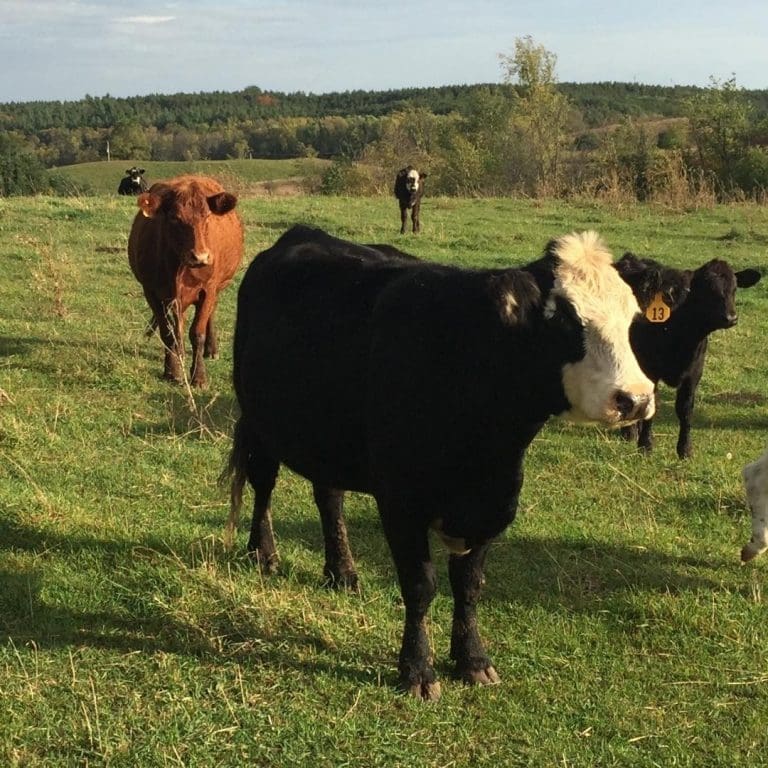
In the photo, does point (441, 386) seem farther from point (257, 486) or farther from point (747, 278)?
point (747, 278)

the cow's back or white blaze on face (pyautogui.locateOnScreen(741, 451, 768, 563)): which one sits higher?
the cow's back

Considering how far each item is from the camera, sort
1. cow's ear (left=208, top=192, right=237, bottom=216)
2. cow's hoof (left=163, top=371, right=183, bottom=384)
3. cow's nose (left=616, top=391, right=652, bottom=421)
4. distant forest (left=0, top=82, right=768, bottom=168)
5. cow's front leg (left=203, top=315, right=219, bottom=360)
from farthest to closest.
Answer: distant forest (left=0, top=82, right=768, bottom=168), cow's front leg (left=203, top=315, right=219, bottom=360), cow's ear (left=208, top=192, right=237, bottom=216), cow's hoof (left=163, top=371, right=183, bottom=384), cow's nose (left=616, top=391, right=652, bottom=421)

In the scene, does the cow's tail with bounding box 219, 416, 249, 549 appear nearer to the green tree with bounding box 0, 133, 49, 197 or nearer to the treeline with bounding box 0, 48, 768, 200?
the treeline with bounding box 0, 48, 768, 200

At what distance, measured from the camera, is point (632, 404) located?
124 inches

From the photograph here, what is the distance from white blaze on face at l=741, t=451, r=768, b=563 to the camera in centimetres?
493

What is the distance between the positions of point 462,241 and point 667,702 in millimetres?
14441

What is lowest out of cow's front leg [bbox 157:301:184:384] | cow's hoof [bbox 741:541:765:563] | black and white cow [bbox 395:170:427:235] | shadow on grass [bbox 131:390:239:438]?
cow's hoof [bbox 741:541:765:563]

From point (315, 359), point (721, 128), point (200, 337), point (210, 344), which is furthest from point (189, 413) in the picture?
point (721, 128)

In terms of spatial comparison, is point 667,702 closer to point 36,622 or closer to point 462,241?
point 36,622

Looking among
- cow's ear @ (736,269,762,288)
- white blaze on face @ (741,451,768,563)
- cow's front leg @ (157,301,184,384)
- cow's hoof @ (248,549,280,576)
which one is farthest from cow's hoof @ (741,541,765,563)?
cow's front leg @ (157,301,184,384)

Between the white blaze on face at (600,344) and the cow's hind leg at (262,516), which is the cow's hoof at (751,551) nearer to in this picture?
the white blaze on face at (600,344)

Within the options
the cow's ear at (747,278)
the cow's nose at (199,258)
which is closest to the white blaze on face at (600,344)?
the cow's ear at (747,278)

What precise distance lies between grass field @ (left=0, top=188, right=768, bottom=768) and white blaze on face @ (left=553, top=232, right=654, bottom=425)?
1.39 meters

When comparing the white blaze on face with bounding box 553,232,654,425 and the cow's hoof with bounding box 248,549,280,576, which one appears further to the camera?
the cow's hoof with bounding box 248,549,280,576
